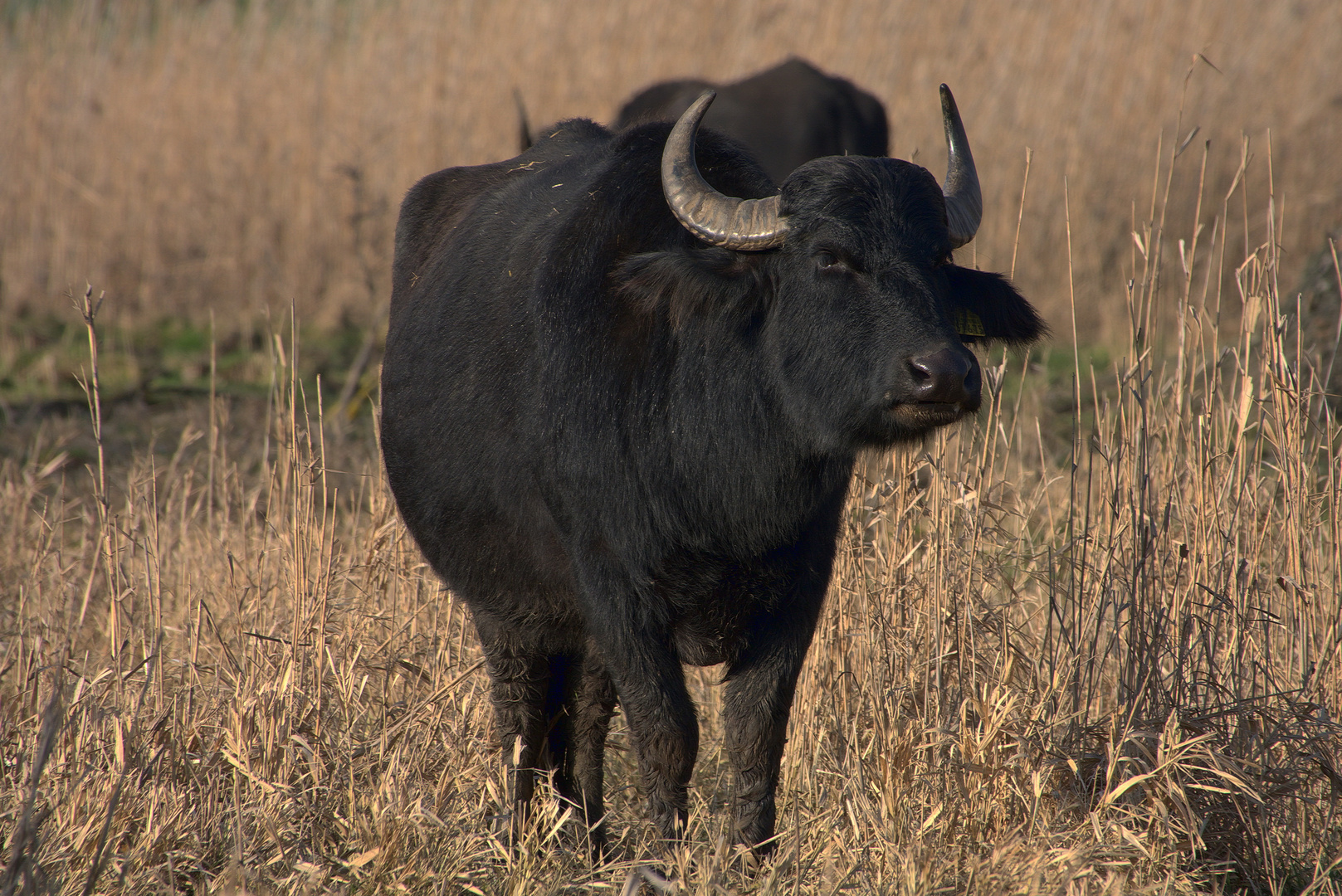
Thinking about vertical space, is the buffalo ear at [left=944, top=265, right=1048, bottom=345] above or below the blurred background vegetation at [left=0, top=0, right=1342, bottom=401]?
above

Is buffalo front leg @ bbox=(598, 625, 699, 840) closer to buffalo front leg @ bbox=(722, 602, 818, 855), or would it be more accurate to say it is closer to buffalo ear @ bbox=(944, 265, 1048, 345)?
buffalo front leg @ bbox=(722, 602, 818, 855)

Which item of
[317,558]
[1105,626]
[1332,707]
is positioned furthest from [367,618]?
[1332,707]

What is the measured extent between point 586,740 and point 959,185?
78.7 inches

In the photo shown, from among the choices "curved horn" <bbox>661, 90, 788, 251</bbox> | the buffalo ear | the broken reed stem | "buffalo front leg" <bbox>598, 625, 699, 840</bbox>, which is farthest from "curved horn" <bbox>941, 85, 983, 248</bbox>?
the broken reed stem

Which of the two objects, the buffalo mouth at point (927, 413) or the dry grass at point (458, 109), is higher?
the buffalo mouth at point (927, 413)

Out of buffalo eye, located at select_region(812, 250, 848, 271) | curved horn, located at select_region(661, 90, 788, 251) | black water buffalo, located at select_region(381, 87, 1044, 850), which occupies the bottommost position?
black water buffalo, located at select_region(381, 87, 1044, 850)

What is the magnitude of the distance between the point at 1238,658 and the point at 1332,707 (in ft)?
0.96

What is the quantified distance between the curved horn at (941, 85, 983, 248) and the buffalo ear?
11 cm

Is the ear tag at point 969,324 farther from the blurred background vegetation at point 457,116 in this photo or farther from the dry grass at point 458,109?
the dry grass at point 458,109

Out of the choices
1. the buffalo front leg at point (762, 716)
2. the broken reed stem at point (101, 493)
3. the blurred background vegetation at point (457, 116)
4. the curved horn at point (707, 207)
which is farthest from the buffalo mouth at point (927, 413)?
the blurred background vegetation at point (457, 116)

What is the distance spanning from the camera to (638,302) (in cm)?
317

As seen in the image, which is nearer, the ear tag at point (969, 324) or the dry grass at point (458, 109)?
the ear tag at point (969, 324)

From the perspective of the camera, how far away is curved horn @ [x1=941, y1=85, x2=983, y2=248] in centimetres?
332

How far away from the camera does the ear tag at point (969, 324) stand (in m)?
3.30
